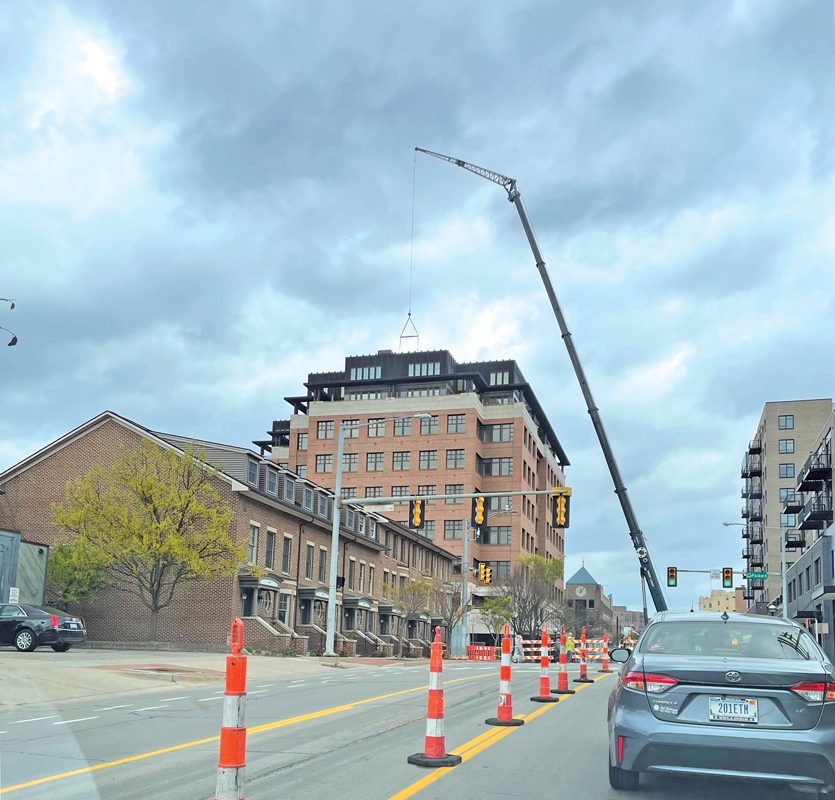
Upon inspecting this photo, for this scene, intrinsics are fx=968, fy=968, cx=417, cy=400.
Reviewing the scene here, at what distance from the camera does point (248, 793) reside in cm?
764

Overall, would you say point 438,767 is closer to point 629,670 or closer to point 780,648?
point 629,670

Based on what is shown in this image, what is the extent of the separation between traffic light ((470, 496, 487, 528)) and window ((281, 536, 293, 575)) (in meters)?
14.7

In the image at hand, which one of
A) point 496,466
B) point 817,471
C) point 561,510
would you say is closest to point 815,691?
point 561,510

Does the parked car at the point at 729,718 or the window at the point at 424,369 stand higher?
the window at the point at 424,369

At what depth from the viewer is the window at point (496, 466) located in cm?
10144

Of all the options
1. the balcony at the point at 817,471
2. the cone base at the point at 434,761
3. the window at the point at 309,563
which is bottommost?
the cone base at the point at 434,761

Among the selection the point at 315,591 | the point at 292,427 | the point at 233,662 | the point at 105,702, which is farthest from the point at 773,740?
the point at 292,427

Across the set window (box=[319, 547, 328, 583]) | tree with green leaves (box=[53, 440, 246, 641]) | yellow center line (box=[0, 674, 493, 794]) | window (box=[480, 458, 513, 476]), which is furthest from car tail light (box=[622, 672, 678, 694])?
window (box=[480, 458, 513, 476])

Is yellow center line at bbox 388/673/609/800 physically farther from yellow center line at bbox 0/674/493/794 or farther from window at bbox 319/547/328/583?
window at bbox 319/547/328/583

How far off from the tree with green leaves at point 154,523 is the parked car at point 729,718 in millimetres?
29010

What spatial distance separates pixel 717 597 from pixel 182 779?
669ft

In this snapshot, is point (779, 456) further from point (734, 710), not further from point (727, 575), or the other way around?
point (734, 710)

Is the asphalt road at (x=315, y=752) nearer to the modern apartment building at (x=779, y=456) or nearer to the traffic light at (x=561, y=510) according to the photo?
the traffic light at (x=561, y=510)

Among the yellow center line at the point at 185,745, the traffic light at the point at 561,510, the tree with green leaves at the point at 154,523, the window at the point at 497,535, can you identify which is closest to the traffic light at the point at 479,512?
the traffic light at the point at 561,510
